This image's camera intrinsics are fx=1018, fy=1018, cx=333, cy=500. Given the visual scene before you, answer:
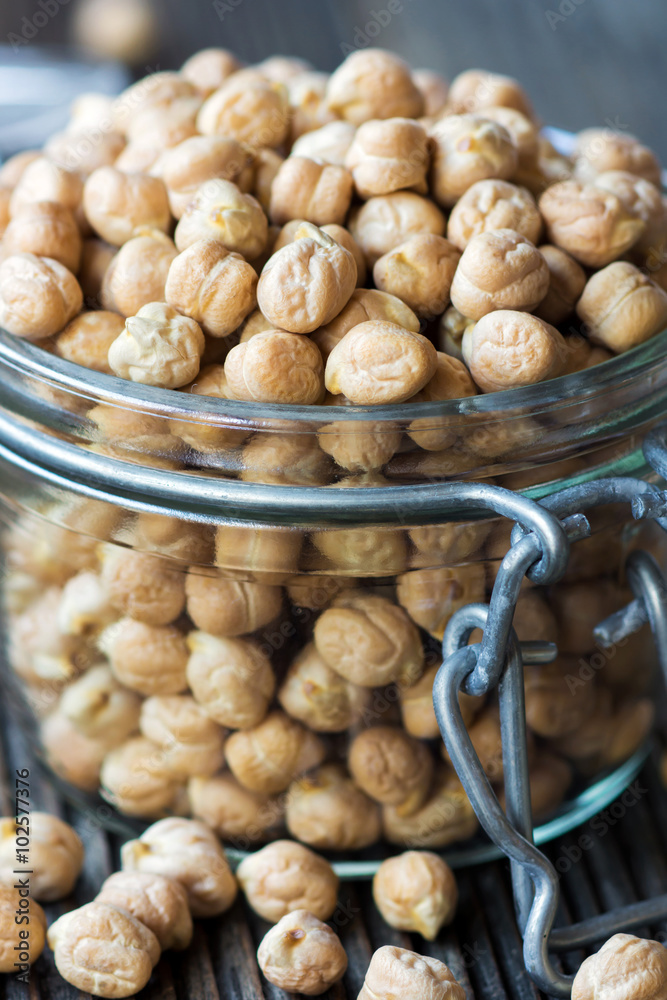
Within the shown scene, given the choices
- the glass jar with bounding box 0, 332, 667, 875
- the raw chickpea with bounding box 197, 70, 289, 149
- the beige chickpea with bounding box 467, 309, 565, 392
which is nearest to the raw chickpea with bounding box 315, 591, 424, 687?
the glass jar with bounding box 0, 332, 667, 875

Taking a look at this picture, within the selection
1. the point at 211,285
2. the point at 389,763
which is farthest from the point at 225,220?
the point at 389,763

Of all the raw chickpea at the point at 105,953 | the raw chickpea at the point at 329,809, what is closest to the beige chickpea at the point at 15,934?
the raw chickpea at the point at 105,953

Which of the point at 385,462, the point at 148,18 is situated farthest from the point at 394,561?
the point at 148,18

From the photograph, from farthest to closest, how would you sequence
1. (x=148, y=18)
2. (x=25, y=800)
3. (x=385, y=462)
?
(x=148, y=18)
(x=25, y=800)
(x=385, y=462)

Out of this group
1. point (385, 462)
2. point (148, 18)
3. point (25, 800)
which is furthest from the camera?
point (148, 18)

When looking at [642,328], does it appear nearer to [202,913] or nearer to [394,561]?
[394,561]
